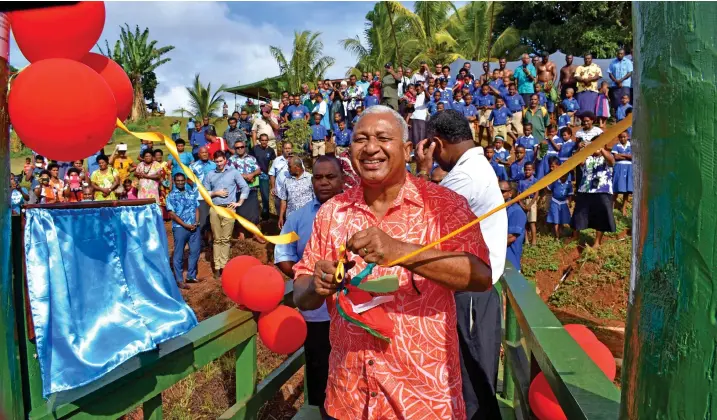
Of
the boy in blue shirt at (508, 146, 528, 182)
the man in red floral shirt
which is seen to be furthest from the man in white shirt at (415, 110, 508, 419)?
the boy in blue shirt at (508, 146, 528, 182)

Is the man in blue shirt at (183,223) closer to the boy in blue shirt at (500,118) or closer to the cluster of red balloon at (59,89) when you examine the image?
the cluster of red balloon at (59,89)

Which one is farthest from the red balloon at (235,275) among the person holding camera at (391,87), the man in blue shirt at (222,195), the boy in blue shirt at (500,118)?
the person holding camera at (391,87)

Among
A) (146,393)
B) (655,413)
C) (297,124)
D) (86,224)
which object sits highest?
(297,124)

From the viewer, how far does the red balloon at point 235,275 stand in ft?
10.0

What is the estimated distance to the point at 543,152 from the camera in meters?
10.7

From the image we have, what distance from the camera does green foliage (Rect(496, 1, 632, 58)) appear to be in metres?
21.7

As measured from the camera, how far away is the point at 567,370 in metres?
1.52

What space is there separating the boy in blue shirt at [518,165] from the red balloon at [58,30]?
895 cm

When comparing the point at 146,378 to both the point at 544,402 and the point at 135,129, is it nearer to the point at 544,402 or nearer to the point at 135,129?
the point at 544,402

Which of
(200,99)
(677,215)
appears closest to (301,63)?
(200,99)

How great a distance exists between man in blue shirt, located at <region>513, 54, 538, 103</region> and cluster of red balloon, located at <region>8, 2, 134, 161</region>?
12.3 metres

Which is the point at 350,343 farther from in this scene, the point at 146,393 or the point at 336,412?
the point at 146,393

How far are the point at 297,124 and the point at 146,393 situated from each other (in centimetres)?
1165

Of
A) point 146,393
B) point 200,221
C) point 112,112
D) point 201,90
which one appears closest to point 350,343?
point 146,393
